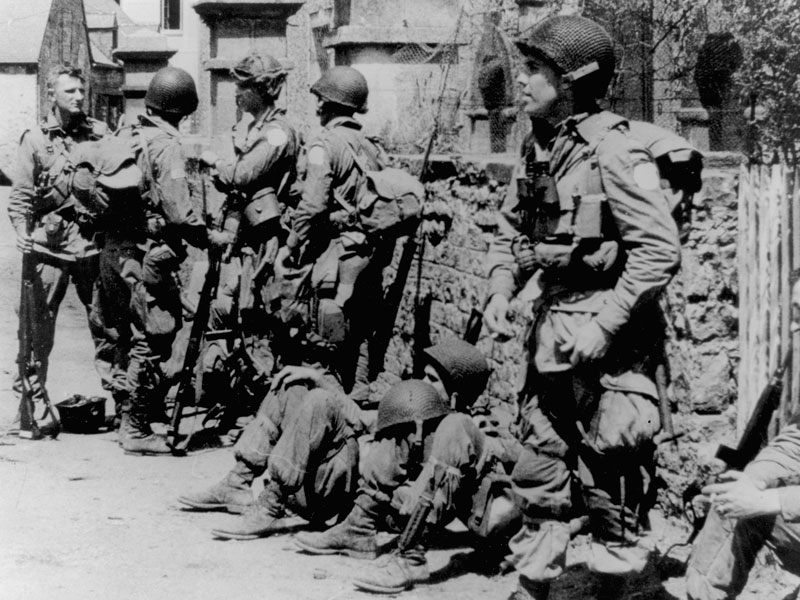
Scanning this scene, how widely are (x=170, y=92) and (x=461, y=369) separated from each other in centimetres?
404

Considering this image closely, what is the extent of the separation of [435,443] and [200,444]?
11.6 feet

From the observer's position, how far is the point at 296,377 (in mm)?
6684

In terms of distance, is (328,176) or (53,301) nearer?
(328,176)

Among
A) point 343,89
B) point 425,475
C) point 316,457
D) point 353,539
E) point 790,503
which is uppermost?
point 343,89

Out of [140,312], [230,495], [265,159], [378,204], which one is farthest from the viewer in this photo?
[140,312]

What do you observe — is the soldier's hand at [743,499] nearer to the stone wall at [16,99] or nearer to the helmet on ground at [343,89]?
the helmet on ground at [343,89]

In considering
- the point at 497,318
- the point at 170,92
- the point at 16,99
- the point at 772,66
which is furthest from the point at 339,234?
the point at 16,99

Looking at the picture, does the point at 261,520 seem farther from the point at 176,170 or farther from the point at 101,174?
the point at 101,174

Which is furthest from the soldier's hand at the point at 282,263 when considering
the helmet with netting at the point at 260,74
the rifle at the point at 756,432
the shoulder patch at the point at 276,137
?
the rifle at the point at 756,432

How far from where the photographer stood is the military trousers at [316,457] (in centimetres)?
634

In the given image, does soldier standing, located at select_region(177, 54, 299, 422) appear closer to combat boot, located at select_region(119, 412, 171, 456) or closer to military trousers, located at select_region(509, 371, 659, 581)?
combat boot, located at select_region(119, 412, 171, 456)

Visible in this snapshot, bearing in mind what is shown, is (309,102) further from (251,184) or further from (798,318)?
(798,318)

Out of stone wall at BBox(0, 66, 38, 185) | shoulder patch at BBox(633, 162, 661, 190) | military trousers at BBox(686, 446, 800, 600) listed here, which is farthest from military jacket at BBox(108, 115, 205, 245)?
stone wall at BBox(0, 66, 38, 185)

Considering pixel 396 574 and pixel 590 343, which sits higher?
pixel 590 343
